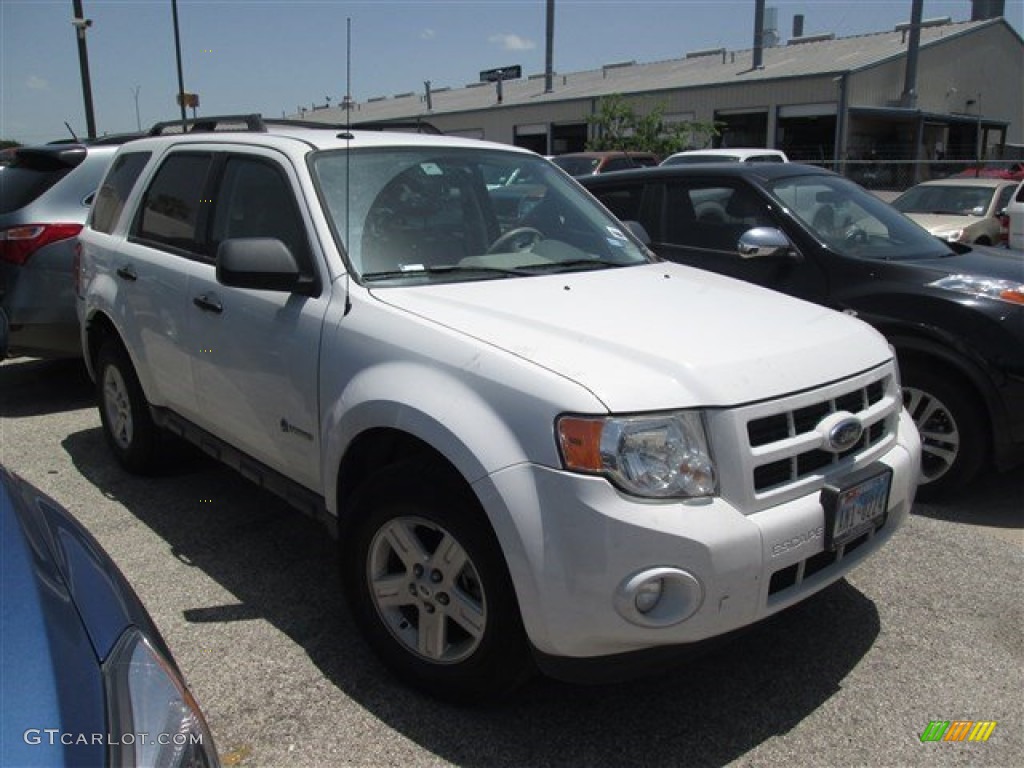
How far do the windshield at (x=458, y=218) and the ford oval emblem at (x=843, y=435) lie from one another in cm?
133

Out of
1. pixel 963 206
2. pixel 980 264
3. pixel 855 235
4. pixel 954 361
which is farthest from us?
pixel 963 206

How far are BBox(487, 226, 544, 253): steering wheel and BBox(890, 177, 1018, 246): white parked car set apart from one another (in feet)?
30.6

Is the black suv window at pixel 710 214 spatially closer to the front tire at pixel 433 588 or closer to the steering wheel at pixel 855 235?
the steering wheel at pixel 855 235

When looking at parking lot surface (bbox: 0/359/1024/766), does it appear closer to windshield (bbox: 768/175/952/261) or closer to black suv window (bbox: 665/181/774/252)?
windshield (bbox: 768/175/952/261)

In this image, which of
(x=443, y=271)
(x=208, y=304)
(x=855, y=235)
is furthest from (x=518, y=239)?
(x=855, y=235)

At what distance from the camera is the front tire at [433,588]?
97.1 inches

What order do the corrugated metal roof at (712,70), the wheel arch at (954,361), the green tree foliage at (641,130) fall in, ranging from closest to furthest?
the wheel arch at (954,361) → the green tree foliage at (641,130) → the corrugated metal roof at (712,70)

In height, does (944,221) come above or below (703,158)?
below

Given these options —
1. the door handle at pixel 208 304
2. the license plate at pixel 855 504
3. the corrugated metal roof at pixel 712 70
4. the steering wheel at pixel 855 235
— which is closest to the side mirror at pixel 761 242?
the steering wheel at pixel 855 235

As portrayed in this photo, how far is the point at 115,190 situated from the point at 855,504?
4273 millimetres

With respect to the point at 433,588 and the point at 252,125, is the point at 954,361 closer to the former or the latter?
the point at 433,588

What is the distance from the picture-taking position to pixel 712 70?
39.0 metres

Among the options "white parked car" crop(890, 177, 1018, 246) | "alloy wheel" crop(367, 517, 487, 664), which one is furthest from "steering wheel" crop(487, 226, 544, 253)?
"white parked car" crop(890, 177, 1018, 246)

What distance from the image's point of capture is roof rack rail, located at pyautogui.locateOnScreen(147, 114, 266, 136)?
4281 millimetres
